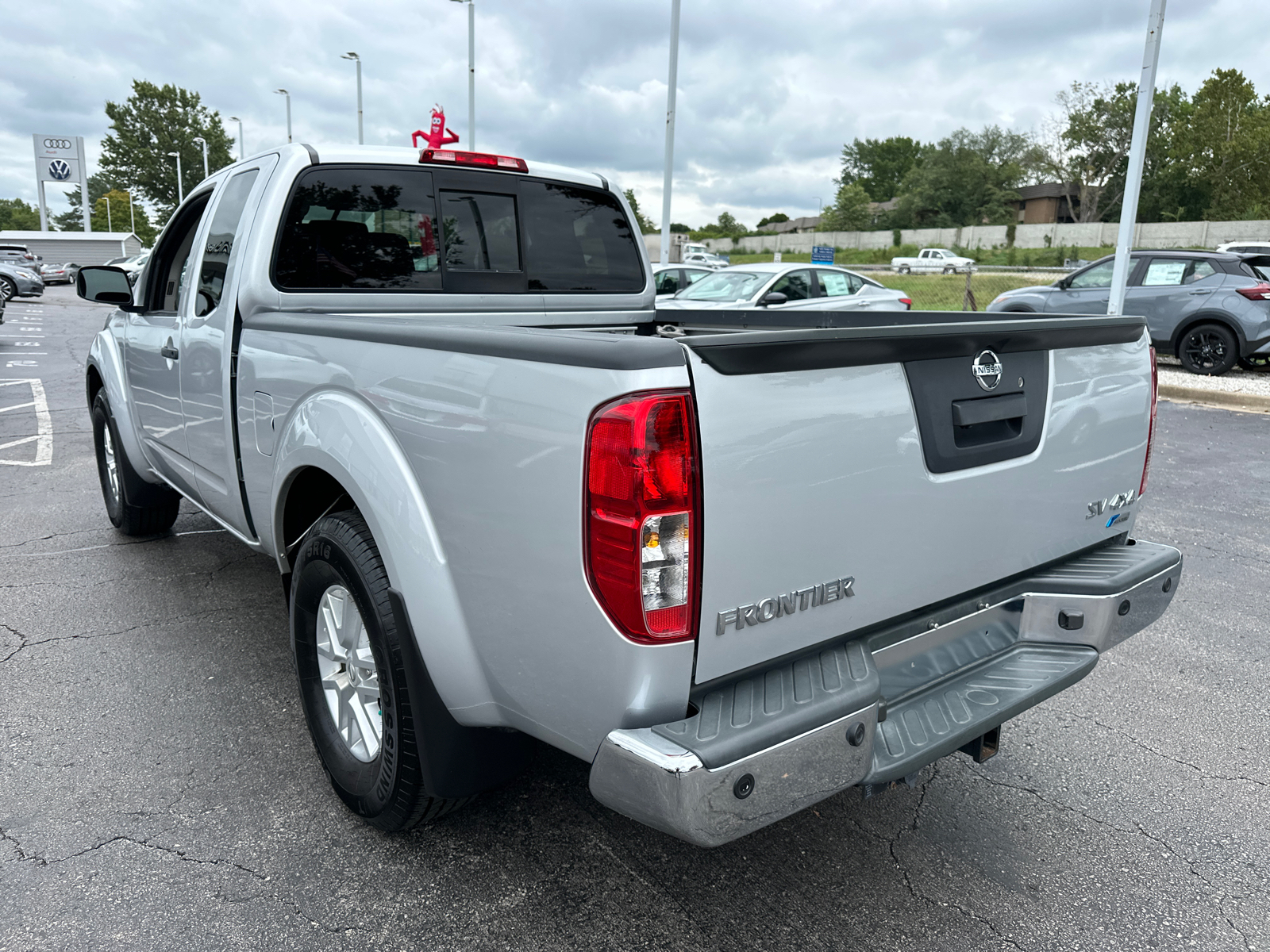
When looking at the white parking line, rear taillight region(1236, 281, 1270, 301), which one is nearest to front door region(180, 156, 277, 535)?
the white parking line

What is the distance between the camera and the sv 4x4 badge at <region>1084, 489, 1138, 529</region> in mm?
2701

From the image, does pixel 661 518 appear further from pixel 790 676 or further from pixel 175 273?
pixel 175 273

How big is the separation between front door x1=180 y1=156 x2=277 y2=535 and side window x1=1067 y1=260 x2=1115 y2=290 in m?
13.8

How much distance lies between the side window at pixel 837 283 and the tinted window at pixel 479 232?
11296mm

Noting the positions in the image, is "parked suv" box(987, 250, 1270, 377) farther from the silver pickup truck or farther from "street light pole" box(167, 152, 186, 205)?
"street light pole" box(167, 152, 186, 205)

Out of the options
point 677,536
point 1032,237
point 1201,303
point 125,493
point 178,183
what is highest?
point 178,183

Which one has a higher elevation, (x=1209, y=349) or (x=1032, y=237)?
(x=1032, y=237)

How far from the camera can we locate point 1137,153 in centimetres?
1342

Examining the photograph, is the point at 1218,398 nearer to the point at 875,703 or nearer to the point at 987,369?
the point at 987,369

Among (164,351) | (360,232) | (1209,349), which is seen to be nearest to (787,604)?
(360,232)

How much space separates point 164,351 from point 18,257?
48.1 meters

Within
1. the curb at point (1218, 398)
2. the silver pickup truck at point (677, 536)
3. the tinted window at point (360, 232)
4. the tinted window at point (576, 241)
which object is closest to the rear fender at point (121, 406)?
the silver pickup truck at point (677, 536)

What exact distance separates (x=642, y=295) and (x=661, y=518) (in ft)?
9.38

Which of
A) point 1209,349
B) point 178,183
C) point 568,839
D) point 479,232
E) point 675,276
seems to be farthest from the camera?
point 178,183
